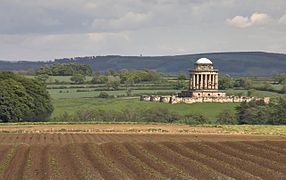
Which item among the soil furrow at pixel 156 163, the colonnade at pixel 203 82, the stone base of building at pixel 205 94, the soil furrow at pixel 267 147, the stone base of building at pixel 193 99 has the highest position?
the soil furrow at pixel 156 163

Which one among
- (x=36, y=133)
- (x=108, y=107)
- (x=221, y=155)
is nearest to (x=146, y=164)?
(x=221, y=155)

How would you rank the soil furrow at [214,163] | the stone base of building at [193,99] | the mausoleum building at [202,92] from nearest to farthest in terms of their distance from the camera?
the soil furrow at [214,163]
the stone base of building at [193,99]
the mausoleum building at [202,92]

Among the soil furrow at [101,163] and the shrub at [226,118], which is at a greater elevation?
the soil furrow at [101,163]

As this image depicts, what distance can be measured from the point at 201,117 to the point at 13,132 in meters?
49.7

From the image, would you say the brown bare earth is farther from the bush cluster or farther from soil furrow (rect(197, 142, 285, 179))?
the bush cluster

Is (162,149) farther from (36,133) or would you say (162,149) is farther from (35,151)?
(36,133)

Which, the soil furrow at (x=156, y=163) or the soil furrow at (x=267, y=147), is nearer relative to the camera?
the soil furrow at (x=156, y=163)

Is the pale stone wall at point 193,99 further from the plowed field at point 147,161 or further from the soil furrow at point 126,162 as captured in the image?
the soil furrow at point 126,162

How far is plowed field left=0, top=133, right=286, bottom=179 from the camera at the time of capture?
34.8m

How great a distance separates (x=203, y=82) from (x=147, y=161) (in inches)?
4790

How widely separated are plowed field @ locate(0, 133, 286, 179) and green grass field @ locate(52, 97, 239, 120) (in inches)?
3134

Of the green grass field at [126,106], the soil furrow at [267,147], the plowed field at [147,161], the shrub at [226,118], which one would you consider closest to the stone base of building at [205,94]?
the green grass field at [126,106]

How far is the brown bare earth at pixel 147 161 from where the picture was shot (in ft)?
114

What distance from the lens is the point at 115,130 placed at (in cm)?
8212
